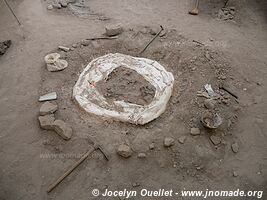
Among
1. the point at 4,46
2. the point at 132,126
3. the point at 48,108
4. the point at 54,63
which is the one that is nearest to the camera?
the point at 132,126

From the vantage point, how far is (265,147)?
450 centimetres

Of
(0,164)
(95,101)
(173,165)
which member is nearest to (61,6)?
(95,101)

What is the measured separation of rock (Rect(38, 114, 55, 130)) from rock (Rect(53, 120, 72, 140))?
0.24ft

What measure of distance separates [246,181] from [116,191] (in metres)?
1.85

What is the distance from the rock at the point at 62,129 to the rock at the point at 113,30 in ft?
7.94

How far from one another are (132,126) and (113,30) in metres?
2.39

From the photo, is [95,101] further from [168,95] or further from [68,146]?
[168,95]

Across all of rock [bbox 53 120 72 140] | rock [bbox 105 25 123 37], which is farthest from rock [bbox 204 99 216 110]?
rock [bbox 105 25 123 37]

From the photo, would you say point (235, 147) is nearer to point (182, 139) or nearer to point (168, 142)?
point (182, 139)

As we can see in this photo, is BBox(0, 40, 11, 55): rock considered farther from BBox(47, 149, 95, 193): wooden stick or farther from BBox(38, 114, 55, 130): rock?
BBox(47, 149, 95, 193): wooden stick

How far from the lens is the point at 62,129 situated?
14.6ft

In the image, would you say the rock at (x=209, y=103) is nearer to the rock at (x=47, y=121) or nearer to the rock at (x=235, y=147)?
the rock at (x=235, y=147)

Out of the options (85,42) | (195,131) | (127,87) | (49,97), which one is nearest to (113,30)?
(85,42)

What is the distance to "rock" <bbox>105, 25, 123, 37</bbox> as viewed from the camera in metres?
6.08
